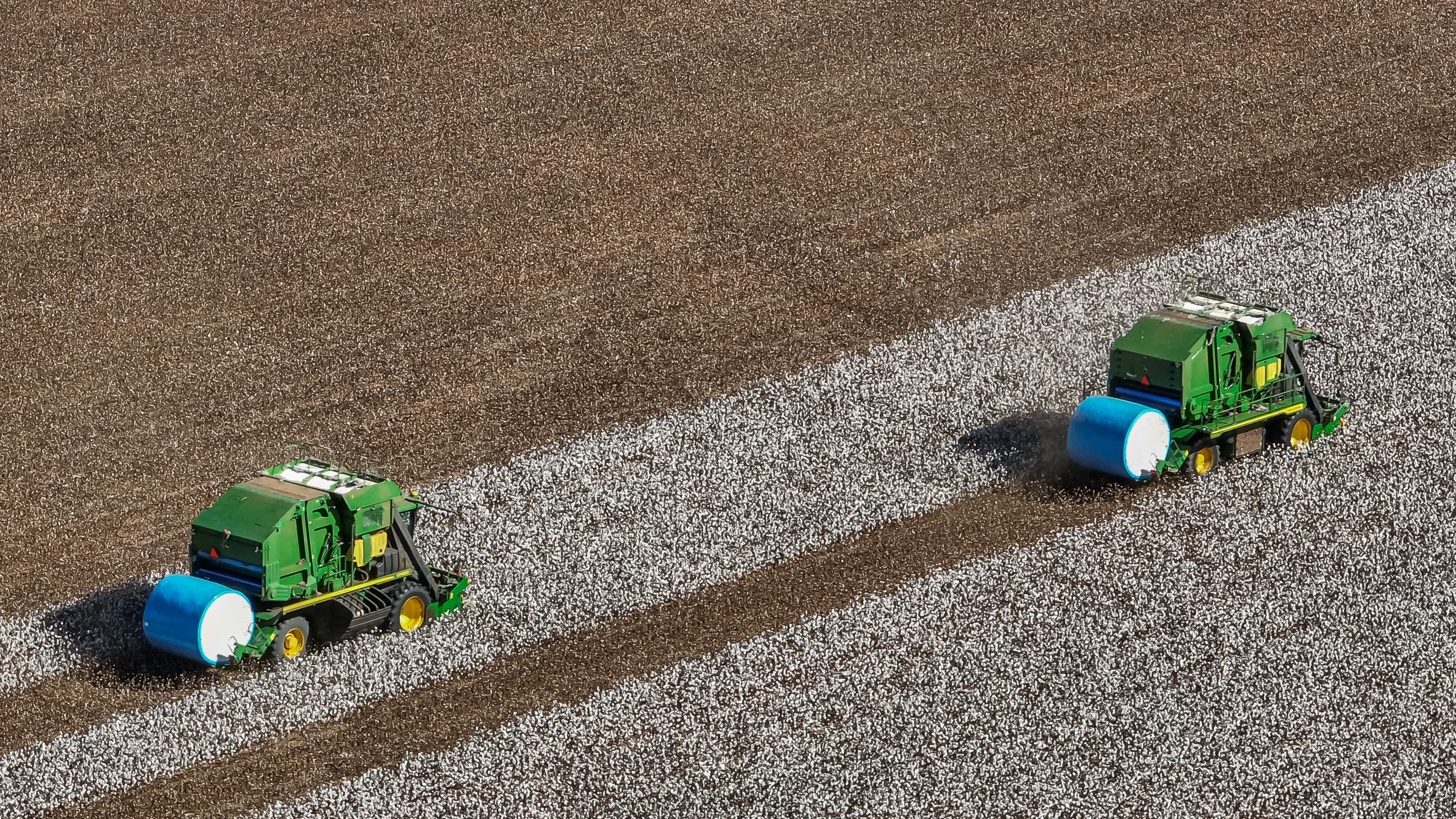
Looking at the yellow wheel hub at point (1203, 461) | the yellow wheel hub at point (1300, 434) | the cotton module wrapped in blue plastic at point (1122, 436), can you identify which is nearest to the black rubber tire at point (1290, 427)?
the yellow wheel hub at point (1300, 434)

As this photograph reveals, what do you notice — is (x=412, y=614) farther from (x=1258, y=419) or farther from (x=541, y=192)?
(x=541, y=192)

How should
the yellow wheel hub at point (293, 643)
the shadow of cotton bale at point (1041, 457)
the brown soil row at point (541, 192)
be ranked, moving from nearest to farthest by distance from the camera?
the yellow wheel hub at point (293, 643)
the shadow of cotton bale at point (1041, 457)
the brown soil row at point (541, 192)

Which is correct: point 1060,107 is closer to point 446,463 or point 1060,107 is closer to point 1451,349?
point 1451,349

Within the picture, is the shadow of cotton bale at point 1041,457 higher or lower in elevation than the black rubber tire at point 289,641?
lower

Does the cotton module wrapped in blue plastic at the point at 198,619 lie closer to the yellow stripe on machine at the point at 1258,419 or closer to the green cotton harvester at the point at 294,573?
the green cotton harvester at the point at 294,573

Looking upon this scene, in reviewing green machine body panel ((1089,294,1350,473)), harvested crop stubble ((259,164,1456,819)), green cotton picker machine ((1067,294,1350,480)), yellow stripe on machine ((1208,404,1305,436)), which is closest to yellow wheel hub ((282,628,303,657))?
harvested crop stubble ((259,164,1456,819))

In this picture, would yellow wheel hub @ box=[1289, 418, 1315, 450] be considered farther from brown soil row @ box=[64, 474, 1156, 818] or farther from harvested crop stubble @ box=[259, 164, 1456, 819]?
brown soil row @ box=[64, 474, 1156, 818]

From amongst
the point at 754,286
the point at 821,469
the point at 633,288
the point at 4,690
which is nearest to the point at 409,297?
the point at 633,288
